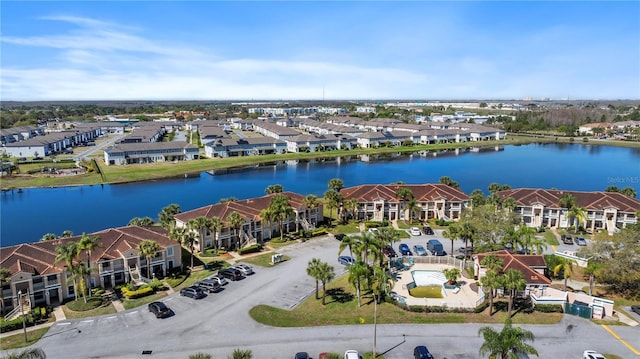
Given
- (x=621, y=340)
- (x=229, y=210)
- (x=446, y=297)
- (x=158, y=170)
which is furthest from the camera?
(x=158, y=170)

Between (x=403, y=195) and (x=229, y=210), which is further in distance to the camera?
(x=403, y=195)

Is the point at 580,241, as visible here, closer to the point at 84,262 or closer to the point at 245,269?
the point at 245,269

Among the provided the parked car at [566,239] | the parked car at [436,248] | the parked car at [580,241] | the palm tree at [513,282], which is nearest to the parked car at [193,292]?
the palm tree at [513,282]

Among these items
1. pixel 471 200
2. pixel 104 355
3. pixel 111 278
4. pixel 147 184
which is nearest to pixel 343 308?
pixel 104 355

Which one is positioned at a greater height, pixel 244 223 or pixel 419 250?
pixel 244 223

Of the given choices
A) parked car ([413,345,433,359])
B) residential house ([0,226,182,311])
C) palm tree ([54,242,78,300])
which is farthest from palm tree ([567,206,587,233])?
palm tree ([54,242,78,300])

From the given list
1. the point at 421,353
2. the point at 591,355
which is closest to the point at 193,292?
the point at 421,353

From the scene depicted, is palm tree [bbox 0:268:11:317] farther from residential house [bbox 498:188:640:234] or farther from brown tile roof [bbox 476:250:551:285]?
residential house [bbox 498:188:640:234]

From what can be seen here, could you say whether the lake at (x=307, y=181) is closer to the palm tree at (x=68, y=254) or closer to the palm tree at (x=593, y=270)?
the palm tree at (x=68, y=254)
